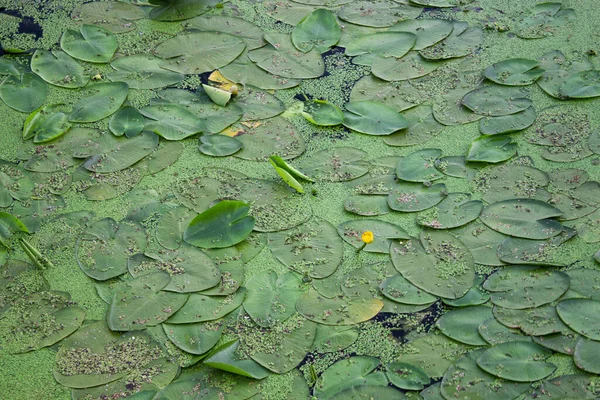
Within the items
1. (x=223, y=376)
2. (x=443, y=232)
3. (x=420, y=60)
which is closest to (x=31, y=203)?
(x=223, y=376)

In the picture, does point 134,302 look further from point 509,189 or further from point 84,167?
point 509,189

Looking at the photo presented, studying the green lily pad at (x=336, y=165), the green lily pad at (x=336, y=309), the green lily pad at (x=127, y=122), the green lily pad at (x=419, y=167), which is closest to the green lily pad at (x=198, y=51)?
the green lily pad at (x=127, y=122)

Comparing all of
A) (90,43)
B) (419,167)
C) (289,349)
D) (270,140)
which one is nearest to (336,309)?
(289,349)

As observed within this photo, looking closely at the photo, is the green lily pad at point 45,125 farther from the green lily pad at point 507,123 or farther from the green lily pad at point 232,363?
the green lily pad at point 507,123

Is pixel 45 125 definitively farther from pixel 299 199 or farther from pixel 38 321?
pixel 299 199

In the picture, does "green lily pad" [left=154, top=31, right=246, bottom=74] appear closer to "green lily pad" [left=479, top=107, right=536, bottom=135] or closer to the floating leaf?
the floating leaf

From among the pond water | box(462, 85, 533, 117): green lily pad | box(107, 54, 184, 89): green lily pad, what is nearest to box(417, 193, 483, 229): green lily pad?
the pond water
